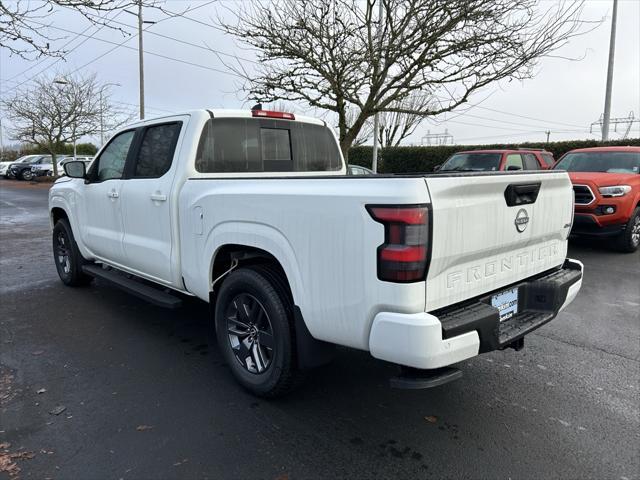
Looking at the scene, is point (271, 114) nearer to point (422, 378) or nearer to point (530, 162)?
point (422, 378)

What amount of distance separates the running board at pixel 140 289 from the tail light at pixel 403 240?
2.19 m

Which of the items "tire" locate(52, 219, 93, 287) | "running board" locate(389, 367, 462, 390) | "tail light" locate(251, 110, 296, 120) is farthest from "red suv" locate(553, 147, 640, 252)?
"tire" locate(52, 219, 93, 287)

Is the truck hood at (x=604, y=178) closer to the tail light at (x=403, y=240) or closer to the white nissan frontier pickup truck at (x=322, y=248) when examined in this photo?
the white nissan frontier pickup truck at (x=322, y=248)

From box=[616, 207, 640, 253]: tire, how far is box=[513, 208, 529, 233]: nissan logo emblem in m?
6.50

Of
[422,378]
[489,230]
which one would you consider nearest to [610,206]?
[489,230]

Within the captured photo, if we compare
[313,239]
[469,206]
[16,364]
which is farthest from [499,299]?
[16,364]

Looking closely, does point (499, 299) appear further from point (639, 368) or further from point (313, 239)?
point (639, 368)

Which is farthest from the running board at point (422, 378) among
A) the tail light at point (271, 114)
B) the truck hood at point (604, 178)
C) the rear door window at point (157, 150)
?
the truck hood at point (604, 178)

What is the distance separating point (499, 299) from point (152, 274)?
2.86 metres

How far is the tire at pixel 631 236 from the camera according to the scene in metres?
8.06

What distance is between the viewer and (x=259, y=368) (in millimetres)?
3168

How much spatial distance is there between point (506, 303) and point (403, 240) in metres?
1.03

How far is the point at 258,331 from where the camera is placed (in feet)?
10.3

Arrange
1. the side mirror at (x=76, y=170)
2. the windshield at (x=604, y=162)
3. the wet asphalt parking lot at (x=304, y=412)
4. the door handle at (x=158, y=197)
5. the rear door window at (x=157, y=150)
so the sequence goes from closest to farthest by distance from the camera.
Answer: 1. the wet asphalt parking lot at (x=304, y=412)
2. the door handle at (x=158, y=197)
3. the rear door window at (x=157, y=150)
4. the side mirror at (x=76, y=170)
5. the windshield at (x=604, y=162)
